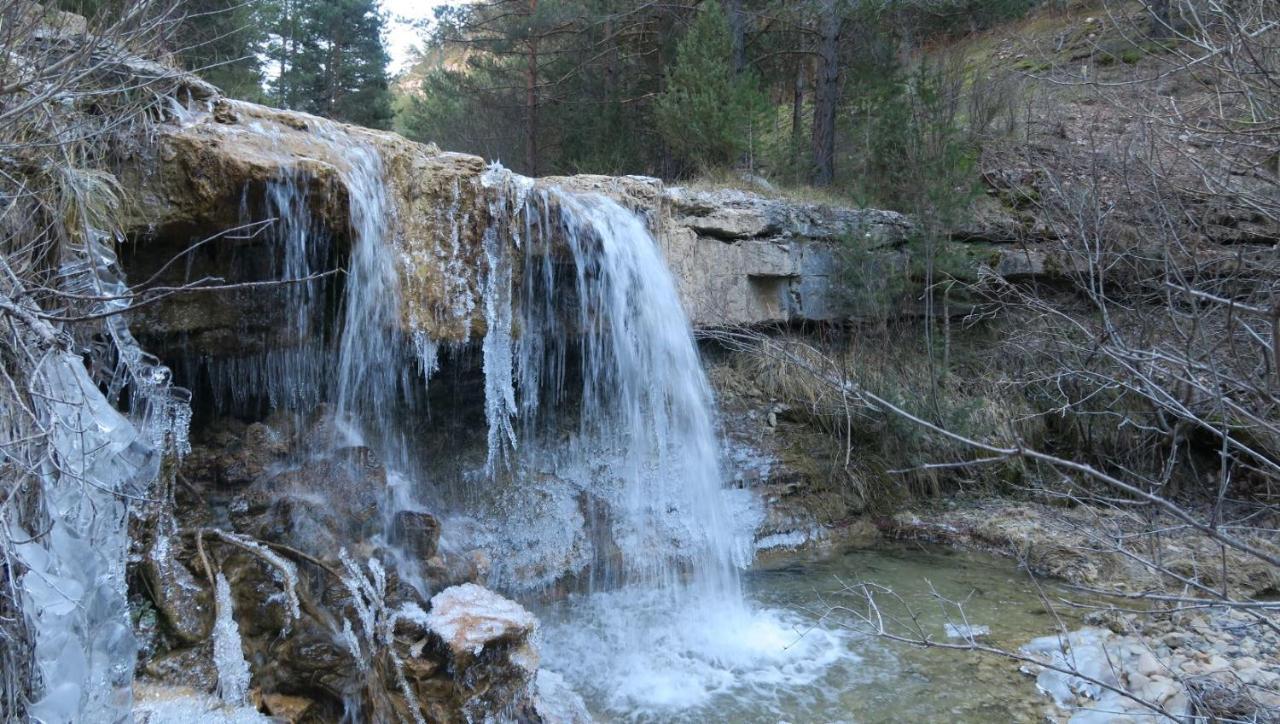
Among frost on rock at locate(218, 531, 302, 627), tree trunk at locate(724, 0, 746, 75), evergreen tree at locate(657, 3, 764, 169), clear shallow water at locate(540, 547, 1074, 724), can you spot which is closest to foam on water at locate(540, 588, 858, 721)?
clear shallow water at locate(540, 547, 1074, 724)

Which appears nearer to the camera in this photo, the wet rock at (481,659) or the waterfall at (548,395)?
→ the wet rock at (481,659)

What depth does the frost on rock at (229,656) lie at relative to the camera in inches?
130

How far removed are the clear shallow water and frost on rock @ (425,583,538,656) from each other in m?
0.81

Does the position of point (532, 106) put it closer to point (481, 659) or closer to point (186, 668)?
point (481, 659)

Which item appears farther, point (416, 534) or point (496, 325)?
point (496, 325)

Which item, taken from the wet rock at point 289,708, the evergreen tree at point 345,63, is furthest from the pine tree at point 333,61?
the wet rock at point 289,708

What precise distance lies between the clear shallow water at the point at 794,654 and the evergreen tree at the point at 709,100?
461 cm

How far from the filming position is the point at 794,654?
16.4ft

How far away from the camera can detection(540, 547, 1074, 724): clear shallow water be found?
438 centimetres

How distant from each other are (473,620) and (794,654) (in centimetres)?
212

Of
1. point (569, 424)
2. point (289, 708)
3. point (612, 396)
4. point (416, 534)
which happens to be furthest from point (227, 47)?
point (289, 708)

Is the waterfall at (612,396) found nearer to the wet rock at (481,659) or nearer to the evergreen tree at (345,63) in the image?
the wet rock at (481,659)

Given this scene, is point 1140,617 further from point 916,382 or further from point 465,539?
point 465,539

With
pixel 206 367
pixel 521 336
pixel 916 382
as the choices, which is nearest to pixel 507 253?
pixel 521 336
